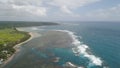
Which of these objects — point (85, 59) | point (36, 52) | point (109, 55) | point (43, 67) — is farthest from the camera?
point (36, 52)

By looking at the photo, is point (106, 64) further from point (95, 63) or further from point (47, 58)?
point (47, 58)

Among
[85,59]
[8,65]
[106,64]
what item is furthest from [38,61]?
[106,64]

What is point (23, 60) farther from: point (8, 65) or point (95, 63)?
point (95, 63)

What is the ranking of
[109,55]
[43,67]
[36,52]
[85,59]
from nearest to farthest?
[43,67], [85,59], [109,55], [36,52]

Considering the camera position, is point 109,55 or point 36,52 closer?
point 109,55

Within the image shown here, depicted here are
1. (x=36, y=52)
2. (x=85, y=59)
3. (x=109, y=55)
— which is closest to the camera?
(x=85, y=59)

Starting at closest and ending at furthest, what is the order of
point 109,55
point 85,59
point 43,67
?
point 43,67 < point 85,59 < point 109,55

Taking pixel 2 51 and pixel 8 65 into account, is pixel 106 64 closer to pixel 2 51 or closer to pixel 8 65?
pixel 8 65

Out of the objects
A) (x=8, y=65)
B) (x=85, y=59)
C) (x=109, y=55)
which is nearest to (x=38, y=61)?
(x=8, y=65)

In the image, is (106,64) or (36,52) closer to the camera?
(106,64)
